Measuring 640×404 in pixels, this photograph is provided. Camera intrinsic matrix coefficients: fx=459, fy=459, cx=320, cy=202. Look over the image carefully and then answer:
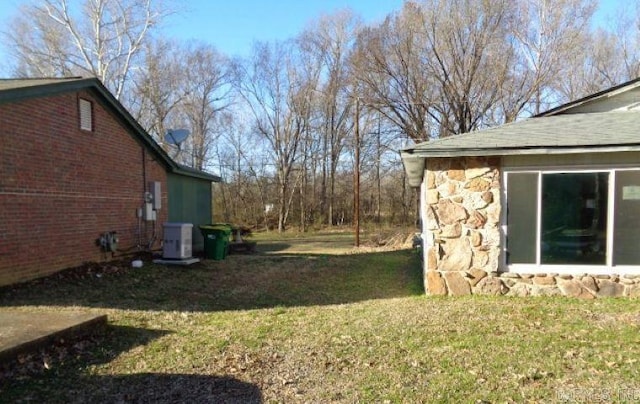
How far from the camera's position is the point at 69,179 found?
29.1 feet

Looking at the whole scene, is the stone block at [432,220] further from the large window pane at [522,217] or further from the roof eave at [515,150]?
the large window pane at [522,217]

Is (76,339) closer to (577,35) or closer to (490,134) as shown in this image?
(490,134)

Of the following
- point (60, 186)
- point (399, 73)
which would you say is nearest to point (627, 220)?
point (60, 186)

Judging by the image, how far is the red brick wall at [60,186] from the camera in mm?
7449

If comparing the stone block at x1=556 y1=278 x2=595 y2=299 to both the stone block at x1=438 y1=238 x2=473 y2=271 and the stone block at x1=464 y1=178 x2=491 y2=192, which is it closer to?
the stone block at x1=438 y1=238 x2=473 y2=271

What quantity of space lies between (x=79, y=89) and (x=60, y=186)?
2.03 metres

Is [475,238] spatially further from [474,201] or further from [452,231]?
[474,201]

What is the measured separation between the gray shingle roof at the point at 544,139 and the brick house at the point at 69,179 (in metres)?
6.35

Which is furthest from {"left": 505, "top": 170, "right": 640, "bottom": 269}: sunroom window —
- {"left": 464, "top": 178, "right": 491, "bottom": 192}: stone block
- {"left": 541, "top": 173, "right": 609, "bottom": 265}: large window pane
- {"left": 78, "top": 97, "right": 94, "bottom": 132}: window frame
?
{"left": 78, "top": 97, "right": 94, "bottom": 132}: window frame

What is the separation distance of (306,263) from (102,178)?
17.4 feet

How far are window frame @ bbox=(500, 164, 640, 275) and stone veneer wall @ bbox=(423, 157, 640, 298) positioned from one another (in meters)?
0.08

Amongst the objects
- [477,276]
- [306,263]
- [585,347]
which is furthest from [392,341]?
[306,263]

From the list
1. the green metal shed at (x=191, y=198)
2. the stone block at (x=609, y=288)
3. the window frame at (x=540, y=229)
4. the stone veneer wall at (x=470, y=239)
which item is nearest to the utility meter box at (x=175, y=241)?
the green metal shed at (x=191, y=198)

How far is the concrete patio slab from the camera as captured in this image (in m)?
4.15
